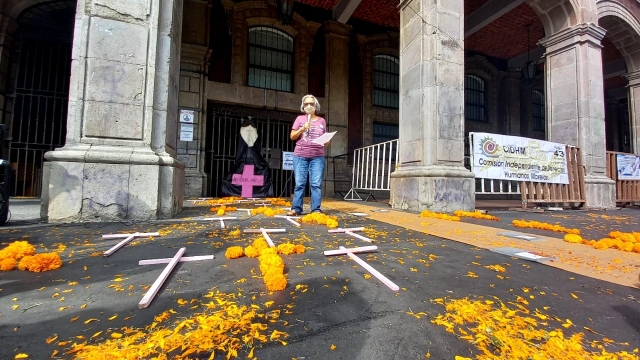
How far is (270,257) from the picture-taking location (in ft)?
6.37

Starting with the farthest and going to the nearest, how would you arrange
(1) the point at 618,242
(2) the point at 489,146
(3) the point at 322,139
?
1. (2) the point at 489,146
2. (3) the point at 322,139
3. (1) the point at 618,242

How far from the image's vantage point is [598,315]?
1340 millimetres

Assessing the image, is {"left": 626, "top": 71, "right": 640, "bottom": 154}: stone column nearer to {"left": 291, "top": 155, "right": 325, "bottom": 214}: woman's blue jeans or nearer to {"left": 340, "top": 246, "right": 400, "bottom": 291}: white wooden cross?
{"left": 291, "top": 155, "right": 325, "bottom": 214}: woman's blue jeans

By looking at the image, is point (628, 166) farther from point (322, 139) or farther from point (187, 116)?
point (187, 116)

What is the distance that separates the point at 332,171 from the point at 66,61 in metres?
9.40

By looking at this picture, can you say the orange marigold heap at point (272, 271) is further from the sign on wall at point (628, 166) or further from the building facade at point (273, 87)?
the sign on wall at point (628, 166)

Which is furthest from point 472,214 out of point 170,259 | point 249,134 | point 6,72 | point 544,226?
point 6,72

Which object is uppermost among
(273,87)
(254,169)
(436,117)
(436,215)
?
(273,87)

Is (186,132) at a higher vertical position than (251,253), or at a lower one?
higher

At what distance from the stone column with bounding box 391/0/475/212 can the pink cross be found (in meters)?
5.34

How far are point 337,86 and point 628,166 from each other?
33.2ft

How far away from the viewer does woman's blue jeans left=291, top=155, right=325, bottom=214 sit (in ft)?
14.9

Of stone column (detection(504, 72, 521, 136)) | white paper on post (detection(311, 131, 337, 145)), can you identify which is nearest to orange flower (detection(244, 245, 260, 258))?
white paper on post (detection(311, 131, 337, 145))

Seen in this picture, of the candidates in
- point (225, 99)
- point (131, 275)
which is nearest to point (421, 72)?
point (131, 275)
